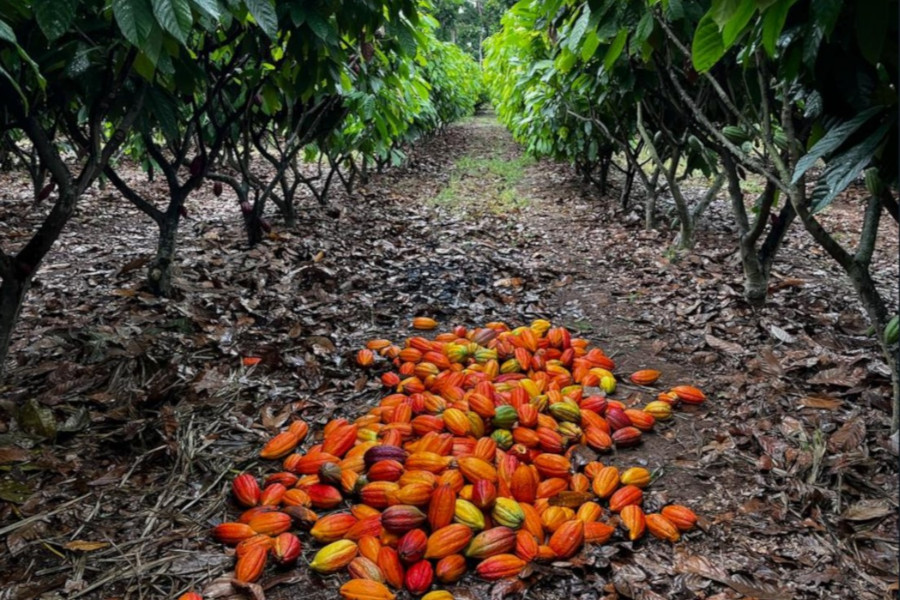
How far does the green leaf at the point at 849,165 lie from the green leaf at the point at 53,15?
5.18 feet

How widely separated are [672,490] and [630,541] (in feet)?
0.97

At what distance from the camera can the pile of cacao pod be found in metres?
1.34

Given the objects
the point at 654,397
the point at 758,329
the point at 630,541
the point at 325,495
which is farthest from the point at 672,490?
the point at 758,329

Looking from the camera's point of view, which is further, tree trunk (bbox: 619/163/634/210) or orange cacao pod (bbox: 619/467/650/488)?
tree trunk (bbox: 619/163/634/210)

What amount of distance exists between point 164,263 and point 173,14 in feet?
6.69

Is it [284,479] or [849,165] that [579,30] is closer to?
[849,165]

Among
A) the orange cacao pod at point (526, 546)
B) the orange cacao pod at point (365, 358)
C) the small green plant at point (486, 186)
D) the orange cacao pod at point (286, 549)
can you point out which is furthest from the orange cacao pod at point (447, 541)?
the small green plant at point (486, 186)

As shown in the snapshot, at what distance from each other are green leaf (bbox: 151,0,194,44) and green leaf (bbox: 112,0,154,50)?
1.0 inches

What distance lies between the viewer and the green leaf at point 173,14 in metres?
1.04

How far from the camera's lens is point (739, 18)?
34.9 inches

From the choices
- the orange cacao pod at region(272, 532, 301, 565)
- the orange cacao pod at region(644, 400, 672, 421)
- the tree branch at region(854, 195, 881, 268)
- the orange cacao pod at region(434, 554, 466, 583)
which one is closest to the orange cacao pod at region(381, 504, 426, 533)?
the orange cacao pod at region(434, 554, 466, 583)

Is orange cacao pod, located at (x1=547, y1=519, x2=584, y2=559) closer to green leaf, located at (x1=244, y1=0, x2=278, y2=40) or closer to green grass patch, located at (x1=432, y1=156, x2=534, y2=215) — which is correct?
green leaf, located at (x1=244, y1=0, x2=278, y2=40)

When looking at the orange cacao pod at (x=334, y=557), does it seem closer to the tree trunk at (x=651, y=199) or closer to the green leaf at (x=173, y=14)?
the green leaf at (x=173, y=14)

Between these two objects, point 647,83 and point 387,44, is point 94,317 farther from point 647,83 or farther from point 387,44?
point 647,83
